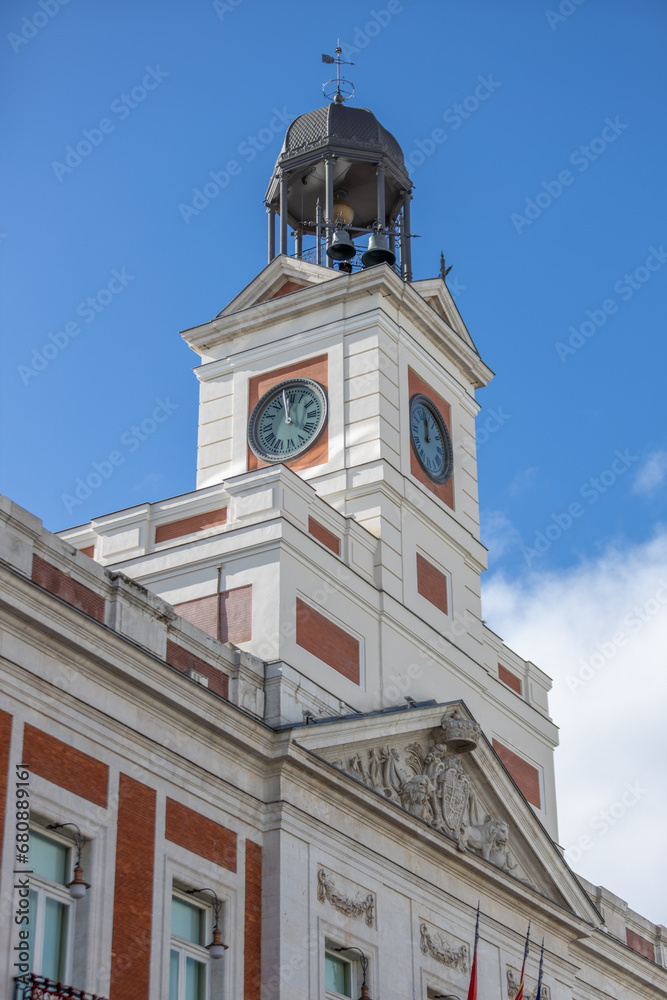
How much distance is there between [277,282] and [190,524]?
793 cm

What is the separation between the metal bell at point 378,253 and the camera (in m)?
36.5

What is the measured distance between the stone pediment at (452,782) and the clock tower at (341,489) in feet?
2.64

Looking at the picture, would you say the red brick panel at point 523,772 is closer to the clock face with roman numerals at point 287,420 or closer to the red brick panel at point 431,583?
the red brick panel at point 431,583

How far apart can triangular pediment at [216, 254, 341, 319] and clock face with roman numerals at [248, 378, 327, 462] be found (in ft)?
7.85

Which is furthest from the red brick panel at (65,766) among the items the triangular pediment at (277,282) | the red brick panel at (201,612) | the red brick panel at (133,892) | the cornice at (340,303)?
the triangular pediment at (277,282)

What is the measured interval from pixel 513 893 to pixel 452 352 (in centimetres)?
1279

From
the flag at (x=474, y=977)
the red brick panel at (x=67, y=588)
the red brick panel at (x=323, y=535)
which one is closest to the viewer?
the red brick panel at (x=67, y=588)

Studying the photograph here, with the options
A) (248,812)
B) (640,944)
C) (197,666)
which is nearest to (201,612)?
(197,666)

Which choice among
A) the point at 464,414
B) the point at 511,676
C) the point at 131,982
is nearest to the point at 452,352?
the point at 464,414

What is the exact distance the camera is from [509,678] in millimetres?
36562

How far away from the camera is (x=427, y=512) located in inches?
1373

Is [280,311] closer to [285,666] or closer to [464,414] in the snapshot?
[464,414]

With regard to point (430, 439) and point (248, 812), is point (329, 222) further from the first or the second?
point (248, 812)

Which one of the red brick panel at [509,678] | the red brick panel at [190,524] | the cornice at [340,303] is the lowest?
the red brick panel at [509,678]
